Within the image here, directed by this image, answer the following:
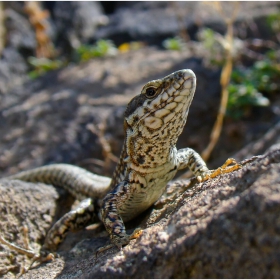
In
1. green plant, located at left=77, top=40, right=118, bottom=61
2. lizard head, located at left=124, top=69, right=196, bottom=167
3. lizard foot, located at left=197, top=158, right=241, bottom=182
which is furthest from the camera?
green plant, located at left=77, top=40, right=118, bottom=61

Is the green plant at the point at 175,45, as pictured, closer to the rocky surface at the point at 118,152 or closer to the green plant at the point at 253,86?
the rocky surface at the point at 118,152

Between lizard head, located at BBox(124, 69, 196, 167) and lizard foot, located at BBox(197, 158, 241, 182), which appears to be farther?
lizard head, located at BBox(124, 69, 196, 167)

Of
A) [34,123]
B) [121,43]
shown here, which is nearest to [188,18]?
[121,43]

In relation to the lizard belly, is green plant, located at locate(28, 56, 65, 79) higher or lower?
higher

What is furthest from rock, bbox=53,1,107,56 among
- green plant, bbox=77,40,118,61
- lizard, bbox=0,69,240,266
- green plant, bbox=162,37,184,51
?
lizard, bbox=0,69,240,266

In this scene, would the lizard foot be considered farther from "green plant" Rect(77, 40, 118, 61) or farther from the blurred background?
"green plant" Rect(77, 40, 118, 61)

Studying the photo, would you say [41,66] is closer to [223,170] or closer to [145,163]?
[145,163]

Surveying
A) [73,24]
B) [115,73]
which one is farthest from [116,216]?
[73,24]
